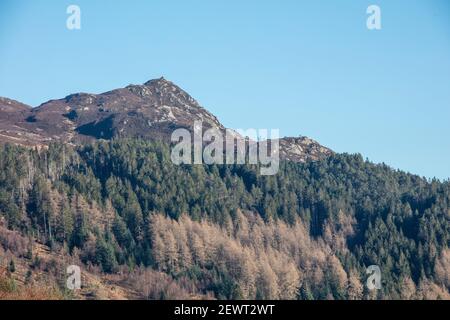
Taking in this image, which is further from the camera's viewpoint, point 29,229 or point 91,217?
point 91,217

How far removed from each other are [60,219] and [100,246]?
17385mm

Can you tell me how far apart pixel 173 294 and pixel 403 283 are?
54.9 m

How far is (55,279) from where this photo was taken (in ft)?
499

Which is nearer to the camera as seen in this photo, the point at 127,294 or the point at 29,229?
the point at 127,294
